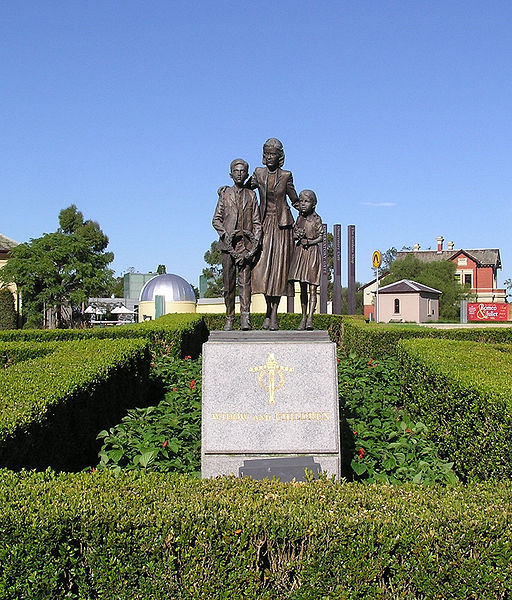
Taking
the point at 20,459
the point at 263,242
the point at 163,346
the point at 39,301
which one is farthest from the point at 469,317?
the point at 20,459

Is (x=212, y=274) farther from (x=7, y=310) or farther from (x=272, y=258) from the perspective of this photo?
(x=272, y=258)

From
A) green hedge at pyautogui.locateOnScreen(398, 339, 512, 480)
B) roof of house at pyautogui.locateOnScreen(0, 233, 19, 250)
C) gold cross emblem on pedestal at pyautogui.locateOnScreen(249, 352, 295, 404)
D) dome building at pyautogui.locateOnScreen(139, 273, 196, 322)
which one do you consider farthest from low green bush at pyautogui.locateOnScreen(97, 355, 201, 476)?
roof of house at pyautogui.locateOnScreen(0, 233, 19, 250)

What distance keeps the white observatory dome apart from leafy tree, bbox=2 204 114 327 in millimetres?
3362

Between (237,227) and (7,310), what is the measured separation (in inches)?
1187

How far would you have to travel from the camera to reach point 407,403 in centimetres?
900

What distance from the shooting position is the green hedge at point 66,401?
456cm

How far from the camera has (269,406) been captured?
5.40m

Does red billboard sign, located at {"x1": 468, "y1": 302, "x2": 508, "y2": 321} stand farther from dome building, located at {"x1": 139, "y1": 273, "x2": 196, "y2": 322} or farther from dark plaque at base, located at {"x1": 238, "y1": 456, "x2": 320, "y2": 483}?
dark plaque at base, located at {"x1": 238, "y1": 456, "x2": 320, "y2": 483}

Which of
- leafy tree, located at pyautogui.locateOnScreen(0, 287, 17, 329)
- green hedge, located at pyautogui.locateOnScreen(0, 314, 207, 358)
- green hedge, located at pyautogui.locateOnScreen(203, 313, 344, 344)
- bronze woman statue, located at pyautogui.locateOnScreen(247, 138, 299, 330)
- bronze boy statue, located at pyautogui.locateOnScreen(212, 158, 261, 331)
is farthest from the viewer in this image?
leafy tree, located at pyautogui.locateOnScreen(0, 287, 17, 329)

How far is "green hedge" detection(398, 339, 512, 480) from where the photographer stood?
198 inches

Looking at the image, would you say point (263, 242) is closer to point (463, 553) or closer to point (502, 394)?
point (502, 394)

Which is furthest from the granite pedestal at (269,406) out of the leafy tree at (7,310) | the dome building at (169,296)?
the leafy tree at (7,310)

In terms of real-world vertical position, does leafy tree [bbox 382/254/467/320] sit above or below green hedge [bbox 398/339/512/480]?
above

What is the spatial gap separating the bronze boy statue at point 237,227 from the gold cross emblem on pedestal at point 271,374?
964mm
